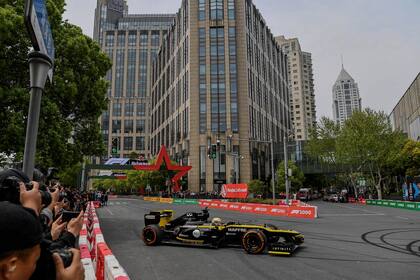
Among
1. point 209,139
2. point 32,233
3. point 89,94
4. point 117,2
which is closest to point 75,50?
point 89,94

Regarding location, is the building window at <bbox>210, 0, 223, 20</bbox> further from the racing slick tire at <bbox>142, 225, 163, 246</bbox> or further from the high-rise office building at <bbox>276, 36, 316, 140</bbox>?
the high-rise office building at <bbox>276, 36, 316, 140</bbox>

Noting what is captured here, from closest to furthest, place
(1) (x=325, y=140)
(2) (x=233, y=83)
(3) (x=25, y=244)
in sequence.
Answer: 1. (3) (x=25, y=244)
2. (1) (x=325, y=140)
3. (2) (x=233, y=83)

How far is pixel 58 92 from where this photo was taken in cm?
1423

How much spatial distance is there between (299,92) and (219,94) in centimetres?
10685

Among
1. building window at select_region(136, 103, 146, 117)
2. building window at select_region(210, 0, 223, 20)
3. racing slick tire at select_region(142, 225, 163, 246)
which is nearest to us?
racing slick tire at select_region(142, 225, 163, 246)

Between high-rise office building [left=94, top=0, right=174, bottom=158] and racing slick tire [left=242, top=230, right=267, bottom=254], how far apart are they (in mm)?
107803

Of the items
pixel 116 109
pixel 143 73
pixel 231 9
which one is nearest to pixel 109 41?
pixel 143 73

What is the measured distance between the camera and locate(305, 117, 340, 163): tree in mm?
47084

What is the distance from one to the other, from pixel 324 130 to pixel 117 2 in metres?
149

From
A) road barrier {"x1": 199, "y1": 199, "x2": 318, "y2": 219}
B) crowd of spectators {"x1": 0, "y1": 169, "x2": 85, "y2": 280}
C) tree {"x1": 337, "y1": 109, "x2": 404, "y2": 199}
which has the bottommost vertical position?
road barrier {"x1": 199, "y1": 199, "x2": 318, "y2": 219}

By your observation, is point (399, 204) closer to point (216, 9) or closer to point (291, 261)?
point (291, 261)

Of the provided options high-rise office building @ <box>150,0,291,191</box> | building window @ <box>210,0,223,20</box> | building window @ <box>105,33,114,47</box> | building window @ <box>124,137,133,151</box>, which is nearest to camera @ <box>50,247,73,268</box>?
high-rise office building @ <box>150,0,291,191</box>

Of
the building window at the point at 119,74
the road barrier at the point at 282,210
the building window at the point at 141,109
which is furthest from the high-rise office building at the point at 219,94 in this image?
the building window at the point at 119,74

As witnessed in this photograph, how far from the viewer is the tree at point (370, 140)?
41.1 metres
